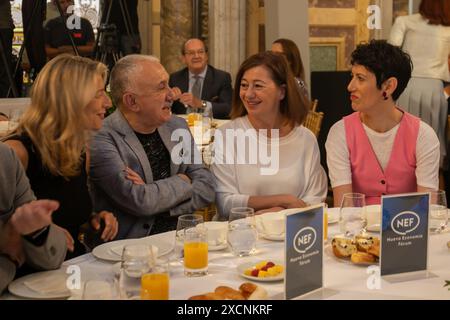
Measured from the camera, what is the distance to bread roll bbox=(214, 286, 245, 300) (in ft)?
5.38

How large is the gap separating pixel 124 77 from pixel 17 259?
1.17m

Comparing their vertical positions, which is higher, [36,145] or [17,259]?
[36,145]

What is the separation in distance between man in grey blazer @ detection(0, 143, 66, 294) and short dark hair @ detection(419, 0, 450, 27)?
3927mm

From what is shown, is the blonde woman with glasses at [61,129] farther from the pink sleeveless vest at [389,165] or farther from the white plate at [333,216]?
the pink sleeveless vest at [389,165]

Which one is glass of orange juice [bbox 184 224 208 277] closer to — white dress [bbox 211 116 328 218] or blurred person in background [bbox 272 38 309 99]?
white dress [bbox 211 116 328 218]

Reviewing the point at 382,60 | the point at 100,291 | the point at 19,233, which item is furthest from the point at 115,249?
the point at 382,60

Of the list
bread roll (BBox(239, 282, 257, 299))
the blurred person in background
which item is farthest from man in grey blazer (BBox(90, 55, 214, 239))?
the blurred person in background

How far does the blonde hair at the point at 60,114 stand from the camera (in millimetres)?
2211

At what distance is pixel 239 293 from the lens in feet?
5.48

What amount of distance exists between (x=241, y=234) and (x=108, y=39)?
4.80 metres

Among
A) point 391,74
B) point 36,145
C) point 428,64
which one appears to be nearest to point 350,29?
point 428,64

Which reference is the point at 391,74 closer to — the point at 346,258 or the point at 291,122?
the point at 291,122

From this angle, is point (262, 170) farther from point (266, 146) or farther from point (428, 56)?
point (428, 56)

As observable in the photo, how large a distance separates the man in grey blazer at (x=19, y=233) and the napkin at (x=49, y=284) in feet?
0.18
